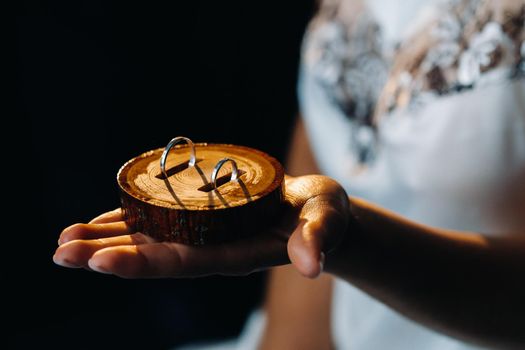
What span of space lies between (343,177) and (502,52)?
0.36m

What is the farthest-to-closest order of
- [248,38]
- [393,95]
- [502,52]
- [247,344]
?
[248,38] → [247,344] → [393,95] → [502,52]

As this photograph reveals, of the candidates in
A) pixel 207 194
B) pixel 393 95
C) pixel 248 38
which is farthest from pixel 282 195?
pixel 248 38

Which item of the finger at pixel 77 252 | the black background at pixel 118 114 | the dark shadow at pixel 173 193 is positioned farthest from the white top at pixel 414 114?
the black background at pixel 118 114

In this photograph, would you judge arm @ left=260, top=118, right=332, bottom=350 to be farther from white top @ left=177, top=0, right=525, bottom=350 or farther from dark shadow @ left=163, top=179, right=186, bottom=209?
dark shadow @ left=163, top=179, right=186, bottom=209

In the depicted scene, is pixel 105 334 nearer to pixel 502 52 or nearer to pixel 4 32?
pixel 4 32

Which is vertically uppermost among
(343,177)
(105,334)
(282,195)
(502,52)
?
(502,52)

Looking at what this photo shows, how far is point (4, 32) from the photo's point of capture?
5.68 feet

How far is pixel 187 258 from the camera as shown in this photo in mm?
594

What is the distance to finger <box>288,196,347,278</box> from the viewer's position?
505 mm

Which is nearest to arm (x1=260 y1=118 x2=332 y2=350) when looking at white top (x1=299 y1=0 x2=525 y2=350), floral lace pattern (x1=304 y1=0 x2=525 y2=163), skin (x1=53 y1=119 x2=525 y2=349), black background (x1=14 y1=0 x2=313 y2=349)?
white top (x1=299 y1=0 x2=525 y2=350)

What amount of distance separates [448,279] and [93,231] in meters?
0.45

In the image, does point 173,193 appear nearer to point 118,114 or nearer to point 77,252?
point 77,252

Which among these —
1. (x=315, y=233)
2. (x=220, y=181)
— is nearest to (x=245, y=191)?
(x=220, y=181)

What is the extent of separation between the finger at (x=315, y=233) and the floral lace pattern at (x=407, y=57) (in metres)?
0.34
